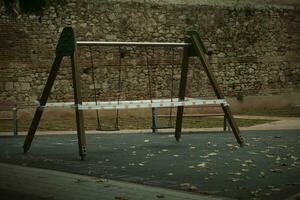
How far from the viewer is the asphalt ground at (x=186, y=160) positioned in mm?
6512

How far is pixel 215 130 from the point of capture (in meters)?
13.6

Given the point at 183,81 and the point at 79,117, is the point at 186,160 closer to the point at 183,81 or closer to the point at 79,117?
the point at 79,117

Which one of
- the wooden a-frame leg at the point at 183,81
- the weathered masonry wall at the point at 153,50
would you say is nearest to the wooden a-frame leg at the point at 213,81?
the wooden a-frame leg at the point at 183,81

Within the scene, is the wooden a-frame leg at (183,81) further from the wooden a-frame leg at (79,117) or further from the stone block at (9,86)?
the stone block at (9,86)

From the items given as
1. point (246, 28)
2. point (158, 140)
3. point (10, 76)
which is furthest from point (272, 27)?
point (158, 140)

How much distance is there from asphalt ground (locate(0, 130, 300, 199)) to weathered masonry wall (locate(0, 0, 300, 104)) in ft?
19.9

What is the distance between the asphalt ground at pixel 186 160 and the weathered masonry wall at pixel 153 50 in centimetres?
606

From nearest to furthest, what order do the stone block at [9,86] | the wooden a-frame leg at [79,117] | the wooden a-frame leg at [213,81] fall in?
the wooden a-frame leg at [79,117] < the wooden a-frame leg at [213,81] < the stone block at [9,86]

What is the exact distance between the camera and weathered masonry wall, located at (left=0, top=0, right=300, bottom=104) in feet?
57.8

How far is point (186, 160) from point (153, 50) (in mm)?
11646

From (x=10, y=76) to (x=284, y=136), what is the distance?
9283mm

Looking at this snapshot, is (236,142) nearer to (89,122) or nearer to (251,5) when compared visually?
(89,122)

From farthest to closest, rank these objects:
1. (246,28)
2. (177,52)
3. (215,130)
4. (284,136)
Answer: (246,28) → (177,52) → (215,130) → (284,136)

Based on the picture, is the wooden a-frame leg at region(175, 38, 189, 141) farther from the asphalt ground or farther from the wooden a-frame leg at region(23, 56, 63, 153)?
the wooden a-frame leg at region(23, 56, 63, 153)
